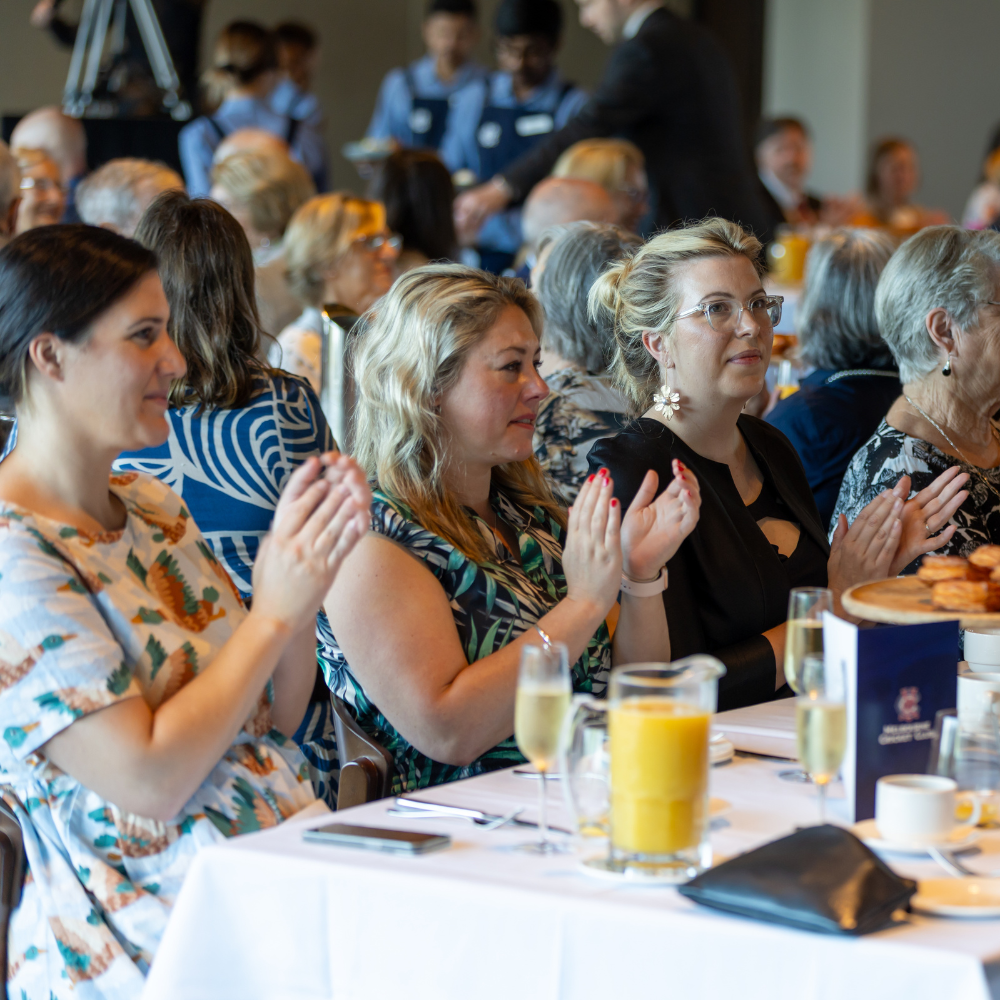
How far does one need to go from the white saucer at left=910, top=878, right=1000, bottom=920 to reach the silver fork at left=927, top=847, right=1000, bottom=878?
12 mm

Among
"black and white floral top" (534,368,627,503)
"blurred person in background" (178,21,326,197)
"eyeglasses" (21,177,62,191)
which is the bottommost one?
"black and white floral top" (534,368,627,503)

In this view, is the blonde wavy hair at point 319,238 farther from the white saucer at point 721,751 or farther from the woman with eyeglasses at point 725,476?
the white saucer at point 721,751

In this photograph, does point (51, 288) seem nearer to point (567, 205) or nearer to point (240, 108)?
point (567, 205)

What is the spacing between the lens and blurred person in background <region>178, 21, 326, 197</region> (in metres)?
6.57

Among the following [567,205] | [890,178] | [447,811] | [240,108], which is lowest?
[447,811]

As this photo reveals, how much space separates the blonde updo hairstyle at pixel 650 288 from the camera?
8.27 feet

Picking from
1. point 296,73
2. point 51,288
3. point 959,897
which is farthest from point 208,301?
point 296,73

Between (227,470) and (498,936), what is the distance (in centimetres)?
155

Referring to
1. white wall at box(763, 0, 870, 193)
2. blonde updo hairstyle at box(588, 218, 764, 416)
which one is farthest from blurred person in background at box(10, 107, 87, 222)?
white wall at box(763, 0, 870, 193)

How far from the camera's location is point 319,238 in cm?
432

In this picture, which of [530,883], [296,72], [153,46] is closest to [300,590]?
[530,883]

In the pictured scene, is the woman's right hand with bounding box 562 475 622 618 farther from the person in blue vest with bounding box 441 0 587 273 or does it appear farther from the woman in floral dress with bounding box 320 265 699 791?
the person in blue vest with bounding box 441 0 587 273

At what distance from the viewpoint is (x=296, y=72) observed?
26.5 feet

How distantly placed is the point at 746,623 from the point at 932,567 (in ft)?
1.97
